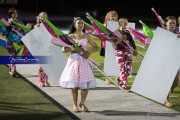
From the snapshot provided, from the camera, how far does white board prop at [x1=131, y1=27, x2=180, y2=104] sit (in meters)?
9.43

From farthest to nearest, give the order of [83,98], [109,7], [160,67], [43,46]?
[109,7]
[43,46]
[160,67]
[83,98]

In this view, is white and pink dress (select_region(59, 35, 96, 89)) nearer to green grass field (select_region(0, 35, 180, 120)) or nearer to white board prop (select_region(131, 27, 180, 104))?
green grass field (select_region(0, 35, 180, 120))

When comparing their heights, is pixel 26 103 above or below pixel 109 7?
below

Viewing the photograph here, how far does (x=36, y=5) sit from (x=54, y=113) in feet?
115

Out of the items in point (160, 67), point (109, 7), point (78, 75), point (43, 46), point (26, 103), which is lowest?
point (26, 103)

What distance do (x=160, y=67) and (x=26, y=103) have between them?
100 inches

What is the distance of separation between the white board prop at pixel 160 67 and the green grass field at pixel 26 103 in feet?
1.90

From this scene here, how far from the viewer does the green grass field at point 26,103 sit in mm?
9164

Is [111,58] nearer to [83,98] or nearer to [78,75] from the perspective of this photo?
[83,98]

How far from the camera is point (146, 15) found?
1748 inches

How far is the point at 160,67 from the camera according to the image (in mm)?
9586

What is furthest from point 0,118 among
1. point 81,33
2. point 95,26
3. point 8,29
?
point 8,29

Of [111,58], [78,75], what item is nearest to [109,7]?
[111,58]

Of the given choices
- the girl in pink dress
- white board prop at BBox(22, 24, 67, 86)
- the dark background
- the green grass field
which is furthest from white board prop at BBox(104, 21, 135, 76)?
the dark background
